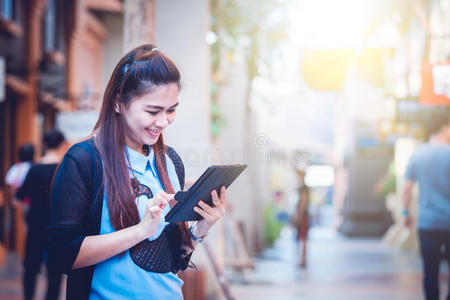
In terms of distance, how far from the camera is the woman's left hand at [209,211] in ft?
7.38

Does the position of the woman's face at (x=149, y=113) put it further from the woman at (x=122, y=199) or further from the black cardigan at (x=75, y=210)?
the black cardigan at (x=75, y=210)

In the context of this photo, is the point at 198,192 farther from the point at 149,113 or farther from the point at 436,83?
the point at 436,83

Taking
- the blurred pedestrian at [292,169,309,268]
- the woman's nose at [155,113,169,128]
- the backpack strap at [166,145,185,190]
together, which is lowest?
the blurred pedestrian at [292,169,309,268]

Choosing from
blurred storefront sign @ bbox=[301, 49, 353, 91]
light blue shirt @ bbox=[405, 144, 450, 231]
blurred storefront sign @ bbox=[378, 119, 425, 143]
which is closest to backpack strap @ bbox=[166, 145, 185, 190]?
light blue shirt @ bbox=[405, 144, 450, 231]

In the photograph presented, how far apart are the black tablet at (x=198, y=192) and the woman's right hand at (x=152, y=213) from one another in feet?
Answer: 0.31

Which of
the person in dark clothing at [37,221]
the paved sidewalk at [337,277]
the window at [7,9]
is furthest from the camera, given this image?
the window at [7,9]

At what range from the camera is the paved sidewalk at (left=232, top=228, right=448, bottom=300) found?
9.16 m

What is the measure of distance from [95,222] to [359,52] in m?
12.0

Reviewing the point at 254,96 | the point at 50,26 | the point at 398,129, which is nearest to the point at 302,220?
the point at 254,96

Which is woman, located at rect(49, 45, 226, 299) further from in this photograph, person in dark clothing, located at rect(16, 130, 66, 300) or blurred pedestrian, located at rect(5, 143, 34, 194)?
blurred pedestrian, located at rect(5, 143, 34, 194)

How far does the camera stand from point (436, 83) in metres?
9.35

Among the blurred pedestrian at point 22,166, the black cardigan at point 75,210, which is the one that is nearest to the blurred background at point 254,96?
the blurred pedestrian at point 22,166

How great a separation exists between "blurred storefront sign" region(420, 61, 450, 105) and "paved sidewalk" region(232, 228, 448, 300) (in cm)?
275

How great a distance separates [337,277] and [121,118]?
31.9 ft
